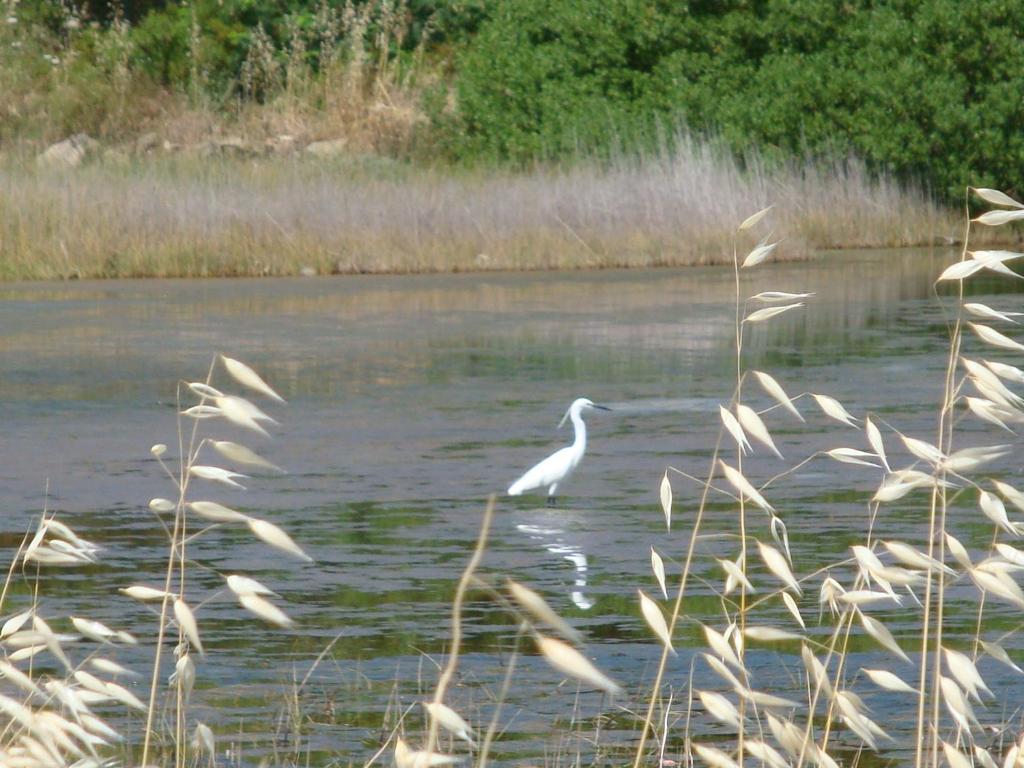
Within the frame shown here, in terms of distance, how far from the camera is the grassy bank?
2028cm

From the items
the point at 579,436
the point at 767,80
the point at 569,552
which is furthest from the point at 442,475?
the point at 767,80

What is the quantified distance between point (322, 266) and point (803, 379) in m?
9.29

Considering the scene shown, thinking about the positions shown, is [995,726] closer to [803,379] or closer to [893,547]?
[893,547]

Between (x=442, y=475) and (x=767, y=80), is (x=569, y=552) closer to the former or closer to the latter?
(x=442, y=475)

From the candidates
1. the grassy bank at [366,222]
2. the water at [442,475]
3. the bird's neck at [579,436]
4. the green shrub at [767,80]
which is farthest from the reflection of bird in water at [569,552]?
the green shrub at [767,80]

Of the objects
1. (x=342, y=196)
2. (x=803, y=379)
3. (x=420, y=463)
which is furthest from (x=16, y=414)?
(x=342, y=196)

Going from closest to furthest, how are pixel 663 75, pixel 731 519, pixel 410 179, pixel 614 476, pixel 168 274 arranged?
pixel 731 519 < pixel 614 476 < pixel 168 274 < pixel 410 179 < pixel 663 75

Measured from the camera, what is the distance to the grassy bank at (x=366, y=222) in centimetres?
2028

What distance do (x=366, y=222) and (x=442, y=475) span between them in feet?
40.2

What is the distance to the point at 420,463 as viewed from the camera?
31.1ft

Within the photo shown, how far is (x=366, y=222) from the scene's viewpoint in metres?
21.1

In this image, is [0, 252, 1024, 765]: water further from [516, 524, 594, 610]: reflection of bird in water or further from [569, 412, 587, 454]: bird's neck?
[569, 412, 587, 454]: bird's neck

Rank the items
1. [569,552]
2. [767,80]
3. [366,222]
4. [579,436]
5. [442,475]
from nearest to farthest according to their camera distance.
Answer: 1. [569,552]
2. [579,436]
3. [442,475]
4. [366,222]
5. [767,80]

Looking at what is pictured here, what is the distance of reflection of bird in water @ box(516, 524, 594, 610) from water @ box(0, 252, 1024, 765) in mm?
18
